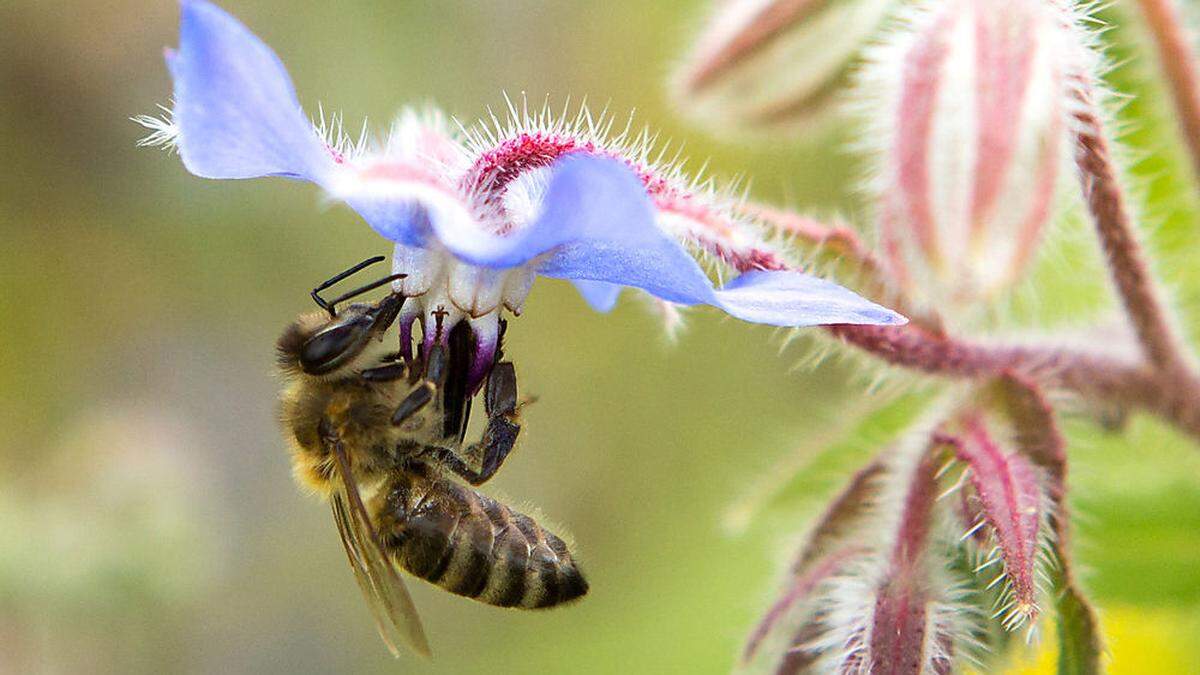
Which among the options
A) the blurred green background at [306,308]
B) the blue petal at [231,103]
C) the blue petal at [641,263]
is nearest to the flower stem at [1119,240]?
the blue petal at [641,263]

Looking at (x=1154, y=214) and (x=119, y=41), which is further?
(x=119, y=41)

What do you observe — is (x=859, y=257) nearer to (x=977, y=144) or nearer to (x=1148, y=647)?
(x=977, y=144)

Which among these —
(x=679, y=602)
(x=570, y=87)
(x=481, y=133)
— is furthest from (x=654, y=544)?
(x=481, y=133)

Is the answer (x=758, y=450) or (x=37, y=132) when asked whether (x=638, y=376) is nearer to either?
(x=758, y=450)

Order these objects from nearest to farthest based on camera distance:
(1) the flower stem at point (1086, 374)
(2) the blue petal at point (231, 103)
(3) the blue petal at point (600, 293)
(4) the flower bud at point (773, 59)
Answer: (2) the blue petal at point (231, 103) < (3) the blue petal at point (600, 293) < (1) the flower stem at point (1086, 374) < (4) the flower bud at point (773, 59)

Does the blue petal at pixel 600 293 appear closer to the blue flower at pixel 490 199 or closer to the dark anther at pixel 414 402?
the blue flower at pixel 490 199
